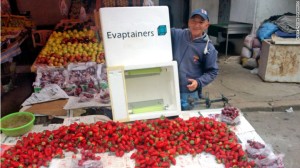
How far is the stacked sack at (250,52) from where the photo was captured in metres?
6.03

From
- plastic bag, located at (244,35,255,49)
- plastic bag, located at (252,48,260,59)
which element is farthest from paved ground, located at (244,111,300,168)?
plastic bag, located at (244,35,255,49)

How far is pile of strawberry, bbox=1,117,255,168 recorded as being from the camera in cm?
168

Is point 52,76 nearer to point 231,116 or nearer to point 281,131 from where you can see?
point 231,116

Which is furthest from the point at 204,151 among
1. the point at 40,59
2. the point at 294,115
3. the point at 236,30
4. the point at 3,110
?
the point at 236,30

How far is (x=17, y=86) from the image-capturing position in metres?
5.32

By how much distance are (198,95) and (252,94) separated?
2612 mm

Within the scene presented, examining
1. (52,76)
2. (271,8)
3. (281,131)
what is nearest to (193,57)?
(52,76)

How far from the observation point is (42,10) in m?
6.70

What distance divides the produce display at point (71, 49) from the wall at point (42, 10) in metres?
1.93

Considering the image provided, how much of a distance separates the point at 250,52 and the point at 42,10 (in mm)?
5209

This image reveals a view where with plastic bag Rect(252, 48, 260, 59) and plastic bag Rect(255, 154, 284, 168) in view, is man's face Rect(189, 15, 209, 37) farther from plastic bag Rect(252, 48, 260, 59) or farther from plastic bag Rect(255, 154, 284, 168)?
plastic bag Rect(252, 48, 260, 59)

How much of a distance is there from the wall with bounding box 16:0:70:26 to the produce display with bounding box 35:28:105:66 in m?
1.93

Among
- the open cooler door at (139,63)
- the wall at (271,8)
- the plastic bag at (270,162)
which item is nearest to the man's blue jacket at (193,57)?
the open cooler door at (139,63)

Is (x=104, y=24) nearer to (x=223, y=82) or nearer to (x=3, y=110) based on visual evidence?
(x=3, y=110)
